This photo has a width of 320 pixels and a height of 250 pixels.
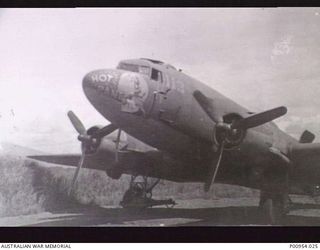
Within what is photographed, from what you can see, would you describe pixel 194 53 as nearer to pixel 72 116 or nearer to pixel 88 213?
pixel 72 116

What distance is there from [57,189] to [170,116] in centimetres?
253

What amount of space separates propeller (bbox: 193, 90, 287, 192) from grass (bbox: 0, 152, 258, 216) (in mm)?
475

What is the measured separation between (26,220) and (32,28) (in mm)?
3459

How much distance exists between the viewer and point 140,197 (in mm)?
8570

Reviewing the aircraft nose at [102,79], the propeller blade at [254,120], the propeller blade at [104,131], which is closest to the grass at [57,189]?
the propeller blade at [104,131]

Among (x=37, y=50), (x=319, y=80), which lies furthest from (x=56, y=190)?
(x=319, y=80)

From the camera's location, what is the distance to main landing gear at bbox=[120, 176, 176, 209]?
857 cm

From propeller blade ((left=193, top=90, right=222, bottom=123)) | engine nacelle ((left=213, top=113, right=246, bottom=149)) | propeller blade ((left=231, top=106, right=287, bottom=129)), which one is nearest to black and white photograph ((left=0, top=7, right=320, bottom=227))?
propeller blade ((left=193, top=90, right=222, bottom=123))

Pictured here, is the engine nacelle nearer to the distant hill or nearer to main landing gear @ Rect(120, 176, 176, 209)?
main landing gear @ Rect(120, 176, 176, 209)

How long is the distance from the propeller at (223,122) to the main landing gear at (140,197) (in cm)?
100

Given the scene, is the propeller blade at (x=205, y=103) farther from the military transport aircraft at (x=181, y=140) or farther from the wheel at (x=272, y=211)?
the wheel at (x=272, y=211)

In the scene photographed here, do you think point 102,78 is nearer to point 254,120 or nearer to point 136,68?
point 136,68

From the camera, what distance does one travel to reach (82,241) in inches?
322

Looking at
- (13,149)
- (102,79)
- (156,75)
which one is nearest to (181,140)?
(156,75)
